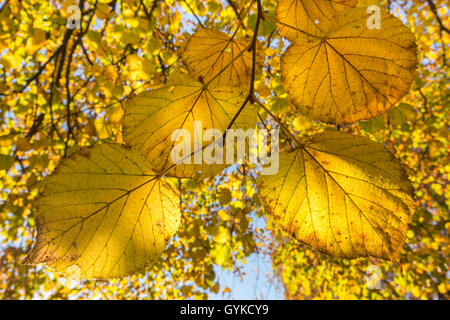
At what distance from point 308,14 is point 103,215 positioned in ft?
1.32

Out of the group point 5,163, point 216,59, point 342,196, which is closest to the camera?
point 342,196

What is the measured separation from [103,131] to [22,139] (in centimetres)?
53

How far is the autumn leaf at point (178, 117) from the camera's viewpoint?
0.33m

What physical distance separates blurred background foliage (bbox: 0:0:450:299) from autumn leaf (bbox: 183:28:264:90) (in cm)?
34

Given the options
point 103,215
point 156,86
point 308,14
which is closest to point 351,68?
point 308,14

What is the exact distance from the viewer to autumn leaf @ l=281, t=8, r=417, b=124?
304 mm

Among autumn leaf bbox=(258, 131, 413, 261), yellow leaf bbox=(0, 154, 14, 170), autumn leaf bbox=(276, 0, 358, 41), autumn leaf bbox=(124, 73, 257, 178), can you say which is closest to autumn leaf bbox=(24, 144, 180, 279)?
autumn leaf bbox=(124, 73, 257, 178)

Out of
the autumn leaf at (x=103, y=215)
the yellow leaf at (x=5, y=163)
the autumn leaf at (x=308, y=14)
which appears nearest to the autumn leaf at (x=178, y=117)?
the autumn leaf at (x=103, y=215)

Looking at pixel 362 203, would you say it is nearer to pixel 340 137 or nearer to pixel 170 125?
pixel 340 137

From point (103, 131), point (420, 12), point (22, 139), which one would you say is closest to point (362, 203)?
point (103, 131)

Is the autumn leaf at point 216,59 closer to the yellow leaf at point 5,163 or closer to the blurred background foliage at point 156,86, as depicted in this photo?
the blurred background foliage at point 156,86

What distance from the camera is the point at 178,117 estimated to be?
1.16 ft

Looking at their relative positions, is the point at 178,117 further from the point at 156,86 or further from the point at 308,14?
the point at 156,86

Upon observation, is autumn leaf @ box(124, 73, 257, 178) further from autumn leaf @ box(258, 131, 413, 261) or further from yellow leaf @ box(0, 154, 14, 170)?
yellow leaf @ box(0, 154, 14, 170)
